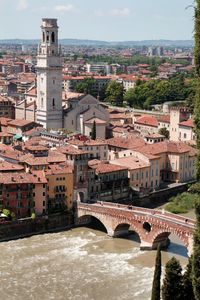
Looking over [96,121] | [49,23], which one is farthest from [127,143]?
[49,23]

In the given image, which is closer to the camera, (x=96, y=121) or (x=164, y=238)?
(x=164, y=238)

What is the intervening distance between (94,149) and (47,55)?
34.3 feet

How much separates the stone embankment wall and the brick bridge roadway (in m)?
0.87

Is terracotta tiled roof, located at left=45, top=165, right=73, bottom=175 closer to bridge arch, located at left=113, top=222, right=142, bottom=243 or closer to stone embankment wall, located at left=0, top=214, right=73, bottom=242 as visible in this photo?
stone embankment wall, located at left=0, top=214, right=73, bottom=242

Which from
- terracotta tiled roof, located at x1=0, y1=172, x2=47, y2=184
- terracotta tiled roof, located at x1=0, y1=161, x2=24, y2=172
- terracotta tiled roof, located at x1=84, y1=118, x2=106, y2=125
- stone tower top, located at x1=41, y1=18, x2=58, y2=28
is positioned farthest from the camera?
terracotta tiled roof, located at x1=84, y1=118, x2=106, y2=125

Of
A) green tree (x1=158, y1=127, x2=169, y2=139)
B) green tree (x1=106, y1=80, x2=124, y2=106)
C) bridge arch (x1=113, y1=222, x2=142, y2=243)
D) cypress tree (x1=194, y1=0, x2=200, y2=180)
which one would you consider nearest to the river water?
bridge arch (x1=113, y1=222, x2=142, y2=243)

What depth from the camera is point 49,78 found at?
51062 mm

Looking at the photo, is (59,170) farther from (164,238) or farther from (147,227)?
(164,238)

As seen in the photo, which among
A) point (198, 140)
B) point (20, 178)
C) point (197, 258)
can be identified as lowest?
point (20, 178)

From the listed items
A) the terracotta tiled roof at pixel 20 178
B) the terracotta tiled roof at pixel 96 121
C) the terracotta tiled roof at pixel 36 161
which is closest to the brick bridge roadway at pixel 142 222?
the terracotta tiled roof at pixel 20 178

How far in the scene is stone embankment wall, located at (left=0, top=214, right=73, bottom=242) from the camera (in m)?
30.7

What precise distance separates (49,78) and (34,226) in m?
21.4

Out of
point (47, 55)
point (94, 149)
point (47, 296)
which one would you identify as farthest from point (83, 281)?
point (47, 55)

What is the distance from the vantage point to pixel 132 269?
1050 inches
